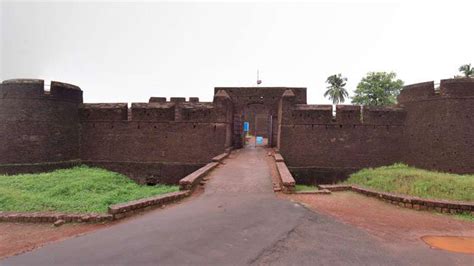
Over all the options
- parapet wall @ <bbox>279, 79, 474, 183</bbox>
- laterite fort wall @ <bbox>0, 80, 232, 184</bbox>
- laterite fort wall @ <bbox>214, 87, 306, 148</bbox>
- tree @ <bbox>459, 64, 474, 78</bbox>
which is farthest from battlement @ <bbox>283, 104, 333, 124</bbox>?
tree @ <bbox>459, 64, 474, 78</bbox>

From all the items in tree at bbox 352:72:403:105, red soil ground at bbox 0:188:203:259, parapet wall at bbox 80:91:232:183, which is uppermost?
tree at bbox 352:72:403:105

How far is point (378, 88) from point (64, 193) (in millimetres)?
31982

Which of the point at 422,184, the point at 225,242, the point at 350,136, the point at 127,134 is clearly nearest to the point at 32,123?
the point at 127,134

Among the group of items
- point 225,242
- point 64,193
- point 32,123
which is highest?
point 32,123

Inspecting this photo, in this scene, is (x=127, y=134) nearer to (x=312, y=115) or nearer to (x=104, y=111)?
(x=104, y=111)

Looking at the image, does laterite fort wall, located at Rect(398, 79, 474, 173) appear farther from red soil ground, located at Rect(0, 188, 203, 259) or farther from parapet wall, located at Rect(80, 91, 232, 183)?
red soil ground, located at Rect(0, 188, 203, 259)

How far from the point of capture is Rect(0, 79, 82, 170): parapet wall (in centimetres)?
1248

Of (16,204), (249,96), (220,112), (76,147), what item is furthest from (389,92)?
(16,204)

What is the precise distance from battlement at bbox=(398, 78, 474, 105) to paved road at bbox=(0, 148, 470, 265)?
1055 centimetres

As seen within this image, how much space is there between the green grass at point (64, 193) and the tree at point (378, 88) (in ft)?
96.7

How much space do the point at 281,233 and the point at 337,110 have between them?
10718 millimetres

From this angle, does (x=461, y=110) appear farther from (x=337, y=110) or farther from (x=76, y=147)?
(x=76, y=147)

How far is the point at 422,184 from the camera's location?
8.90 metres

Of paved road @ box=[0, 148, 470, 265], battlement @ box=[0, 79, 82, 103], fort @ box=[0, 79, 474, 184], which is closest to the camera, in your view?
paved road @ box=[0, 148, 470, 265]
